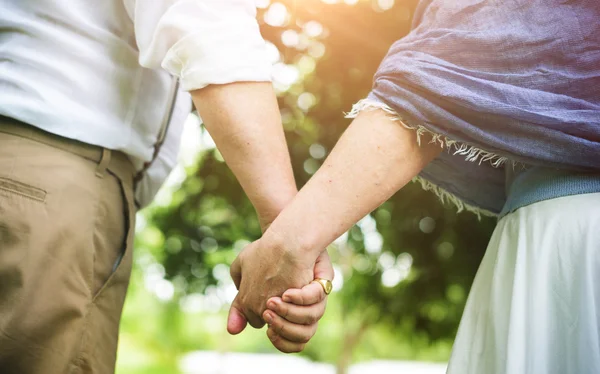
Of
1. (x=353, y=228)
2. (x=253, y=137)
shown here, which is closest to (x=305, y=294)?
(x=253, y=137)

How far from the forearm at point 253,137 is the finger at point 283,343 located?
0.31m

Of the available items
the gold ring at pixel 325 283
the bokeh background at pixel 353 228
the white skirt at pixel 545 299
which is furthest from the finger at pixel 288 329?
the bokeh background at pixel 353 228

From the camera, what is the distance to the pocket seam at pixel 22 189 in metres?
1.62

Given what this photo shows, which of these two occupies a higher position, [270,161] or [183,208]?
[270,161]

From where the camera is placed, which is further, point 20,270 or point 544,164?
point 20,270

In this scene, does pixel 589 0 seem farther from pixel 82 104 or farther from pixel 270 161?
pixel 82 104

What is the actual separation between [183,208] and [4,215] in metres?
4.09

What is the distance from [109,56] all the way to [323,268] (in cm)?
90

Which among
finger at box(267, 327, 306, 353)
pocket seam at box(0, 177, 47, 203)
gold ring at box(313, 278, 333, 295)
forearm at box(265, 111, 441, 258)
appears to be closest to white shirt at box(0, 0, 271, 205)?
pocket seam at box(0, 177, 47, 203)

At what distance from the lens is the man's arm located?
5.00ft

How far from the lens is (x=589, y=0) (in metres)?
1.45

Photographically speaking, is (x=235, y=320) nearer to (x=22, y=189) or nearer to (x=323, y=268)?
(x=323, y=268)

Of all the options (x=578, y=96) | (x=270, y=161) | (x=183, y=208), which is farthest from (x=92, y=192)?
(x=183, y=208)

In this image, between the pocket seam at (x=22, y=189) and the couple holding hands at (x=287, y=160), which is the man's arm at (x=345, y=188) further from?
the pocket seam at (x=22, y=189)
